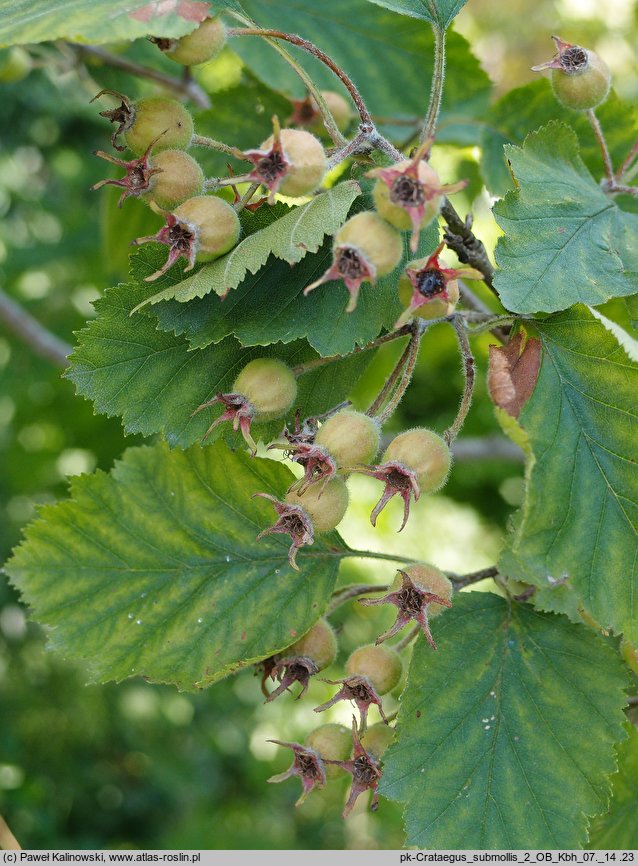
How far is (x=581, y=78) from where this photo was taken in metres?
1.64

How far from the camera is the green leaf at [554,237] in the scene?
132cm

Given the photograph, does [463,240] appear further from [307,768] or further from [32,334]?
[32,334]

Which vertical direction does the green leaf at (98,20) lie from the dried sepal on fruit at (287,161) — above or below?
above

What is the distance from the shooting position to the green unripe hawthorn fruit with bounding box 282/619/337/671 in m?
1.58

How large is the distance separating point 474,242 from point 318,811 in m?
4.19

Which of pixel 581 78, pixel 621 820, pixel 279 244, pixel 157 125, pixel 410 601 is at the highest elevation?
pixel 157 125

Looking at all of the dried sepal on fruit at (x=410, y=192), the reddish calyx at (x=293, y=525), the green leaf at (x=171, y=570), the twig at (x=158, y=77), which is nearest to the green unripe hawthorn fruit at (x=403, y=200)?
→ the dried sepal on fruit at (x=410, y=192)

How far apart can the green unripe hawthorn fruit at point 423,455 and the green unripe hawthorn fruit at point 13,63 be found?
70.2 inches

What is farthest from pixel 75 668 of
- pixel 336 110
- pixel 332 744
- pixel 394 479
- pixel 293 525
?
pixel 394 479

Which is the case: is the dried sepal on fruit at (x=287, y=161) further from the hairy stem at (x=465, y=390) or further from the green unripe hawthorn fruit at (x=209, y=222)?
the hairy stem at (x=465, y=390)

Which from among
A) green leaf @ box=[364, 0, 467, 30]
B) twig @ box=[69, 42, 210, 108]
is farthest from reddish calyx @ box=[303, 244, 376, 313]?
twig @ box=[69, 42, 210, 108]

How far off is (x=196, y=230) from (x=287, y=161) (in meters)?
0.16

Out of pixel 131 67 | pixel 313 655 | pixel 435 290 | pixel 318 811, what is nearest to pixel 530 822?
pixel 313 655

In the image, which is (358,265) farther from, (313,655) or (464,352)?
(313,655)
